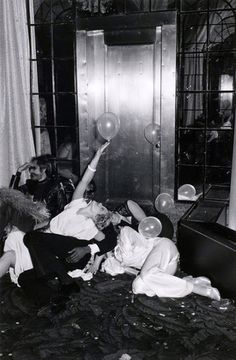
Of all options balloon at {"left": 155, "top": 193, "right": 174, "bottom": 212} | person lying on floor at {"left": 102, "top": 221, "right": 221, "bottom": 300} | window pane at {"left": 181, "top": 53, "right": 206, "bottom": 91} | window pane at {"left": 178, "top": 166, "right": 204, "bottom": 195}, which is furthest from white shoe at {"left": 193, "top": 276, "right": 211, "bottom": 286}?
window pane at {"left": 181, "top": 53, "right": 206, "bottom": 91}

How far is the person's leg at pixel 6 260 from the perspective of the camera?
12.8 feet

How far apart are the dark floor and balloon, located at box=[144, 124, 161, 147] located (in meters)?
2.00

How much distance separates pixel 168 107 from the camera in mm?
5191

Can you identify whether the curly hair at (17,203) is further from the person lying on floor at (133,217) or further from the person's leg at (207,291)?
the person's leg at (207,291)

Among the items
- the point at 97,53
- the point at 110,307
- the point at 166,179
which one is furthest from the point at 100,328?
the point at 97,53

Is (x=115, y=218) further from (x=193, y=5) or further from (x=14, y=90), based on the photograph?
(x=193, y=5)

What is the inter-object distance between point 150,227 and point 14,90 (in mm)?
2773

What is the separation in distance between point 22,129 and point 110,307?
2.89 meters

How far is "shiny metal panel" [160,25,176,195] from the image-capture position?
5.07 meters

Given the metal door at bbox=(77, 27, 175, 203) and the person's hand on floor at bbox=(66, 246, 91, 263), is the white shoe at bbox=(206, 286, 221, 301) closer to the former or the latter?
the person's hand on floor at bbox=(66, 246, 91, 263)

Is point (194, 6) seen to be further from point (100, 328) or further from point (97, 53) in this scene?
point (100, 328)

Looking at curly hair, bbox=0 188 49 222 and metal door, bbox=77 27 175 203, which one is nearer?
curly hair, bbox=0 188 49 222

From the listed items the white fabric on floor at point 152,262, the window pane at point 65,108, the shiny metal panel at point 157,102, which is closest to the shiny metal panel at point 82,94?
the window pane at point 65,108

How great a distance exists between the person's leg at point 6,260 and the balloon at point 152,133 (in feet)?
7.41
